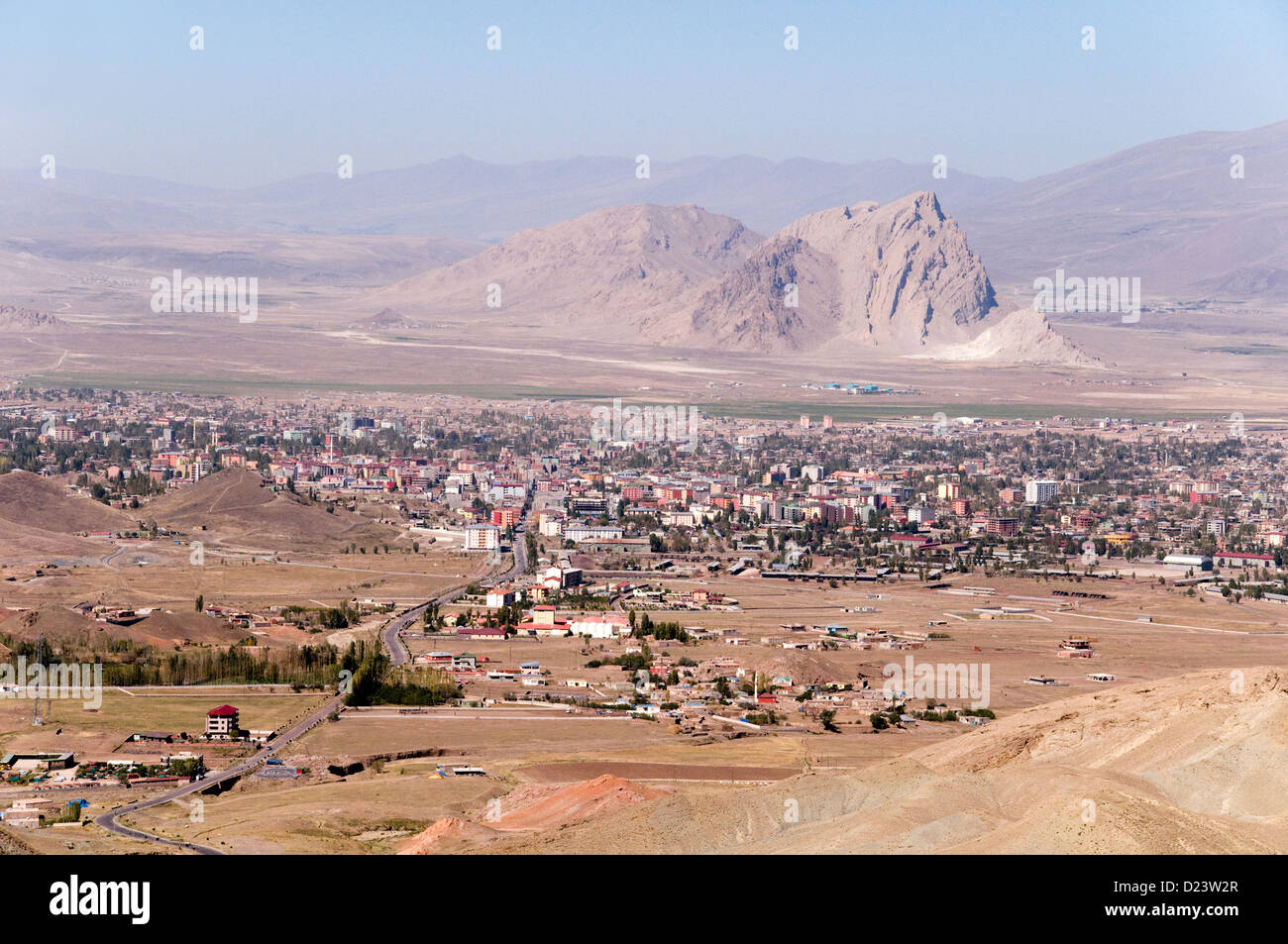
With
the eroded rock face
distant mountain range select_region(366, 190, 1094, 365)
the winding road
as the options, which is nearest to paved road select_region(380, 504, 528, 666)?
the winding road

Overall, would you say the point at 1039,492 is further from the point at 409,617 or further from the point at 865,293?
the point at 865,293

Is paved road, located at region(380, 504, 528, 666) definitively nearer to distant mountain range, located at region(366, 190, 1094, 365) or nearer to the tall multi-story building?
the tall multi-story building

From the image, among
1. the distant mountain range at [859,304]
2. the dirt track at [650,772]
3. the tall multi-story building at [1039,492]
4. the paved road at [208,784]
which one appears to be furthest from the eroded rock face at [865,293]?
the dirt track at [650,772]

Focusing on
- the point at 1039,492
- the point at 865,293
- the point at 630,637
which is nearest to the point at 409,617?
the point at 630,637

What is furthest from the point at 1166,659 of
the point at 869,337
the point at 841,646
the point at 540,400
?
the point at 869,337
